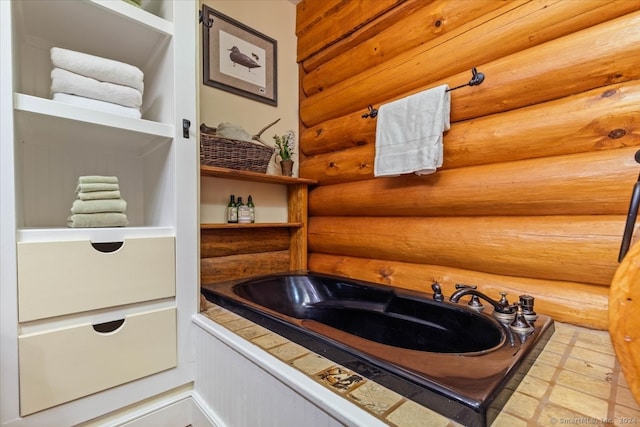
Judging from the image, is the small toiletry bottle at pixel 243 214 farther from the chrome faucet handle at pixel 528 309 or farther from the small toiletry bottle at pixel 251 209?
the chrome faucet handle at pixel 528 309

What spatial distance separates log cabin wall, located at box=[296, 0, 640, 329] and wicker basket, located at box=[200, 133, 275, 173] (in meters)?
0.49

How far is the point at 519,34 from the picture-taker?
1221 mm

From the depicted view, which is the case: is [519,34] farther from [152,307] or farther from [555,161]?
[152,307]

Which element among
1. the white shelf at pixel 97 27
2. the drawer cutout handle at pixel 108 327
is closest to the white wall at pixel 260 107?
the white shelf at pixel 97 27

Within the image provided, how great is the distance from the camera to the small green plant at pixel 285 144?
2053mm

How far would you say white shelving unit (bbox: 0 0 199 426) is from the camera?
2.84 ft

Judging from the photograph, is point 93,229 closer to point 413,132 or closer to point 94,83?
point 94,83

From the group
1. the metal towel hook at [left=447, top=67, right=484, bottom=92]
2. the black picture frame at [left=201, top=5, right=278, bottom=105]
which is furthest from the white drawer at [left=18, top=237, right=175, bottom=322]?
the metal towel hook at [left=447, top=67, right=484, bottom=92]

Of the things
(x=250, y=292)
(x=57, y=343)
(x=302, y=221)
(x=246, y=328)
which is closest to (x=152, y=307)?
(x=57, y=343)

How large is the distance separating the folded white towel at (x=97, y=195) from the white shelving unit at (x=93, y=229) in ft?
0.40

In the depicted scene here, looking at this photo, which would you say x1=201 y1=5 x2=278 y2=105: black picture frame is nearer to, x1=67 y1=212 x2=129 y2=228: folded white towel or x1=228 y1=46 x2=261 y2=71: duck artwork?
x1=228 y1=46 x2=261 y2=71: duck artwork

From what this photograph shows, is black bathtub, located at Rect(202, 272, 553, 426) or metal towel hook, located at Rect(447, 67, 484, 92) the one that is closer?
black bathtub, located at Rect(202, 272, 553, 426)

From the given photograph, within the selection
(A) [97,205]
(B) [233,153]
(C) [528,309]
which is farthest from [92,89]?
(C) [528,309]

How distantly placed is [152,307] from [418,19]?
187cm
